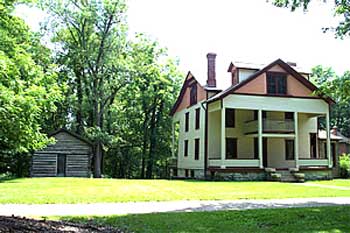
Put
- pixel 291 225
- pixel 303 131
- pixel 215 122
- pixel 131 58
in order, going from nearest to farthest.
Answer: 1. pixel 291 225
2. pixel 215 122
3. pixel 303 131
4. pixel 131 58

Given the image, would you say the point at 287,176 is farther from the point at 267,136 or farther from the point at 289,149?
the point at 289,149

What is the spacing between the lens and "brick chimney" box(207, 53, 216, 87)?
29.0 m

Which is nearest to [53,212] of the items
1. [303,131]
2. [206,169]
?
[206,169]

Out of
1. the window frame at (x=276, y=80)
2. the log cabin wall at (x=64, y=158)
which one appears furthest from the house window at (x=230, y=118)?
the log cabin wall at (x=64, y=158)

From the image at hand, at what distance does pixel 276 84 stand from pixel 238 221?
19.9 meters

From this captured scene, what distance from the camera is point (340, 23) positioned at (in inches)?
602

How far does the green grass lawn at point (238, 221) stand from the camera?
821cm

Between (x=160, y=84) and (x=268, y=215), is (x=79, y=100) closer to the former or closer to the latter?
(x=160, y=84)

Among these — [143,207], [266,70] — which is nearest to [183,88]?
[266,70]

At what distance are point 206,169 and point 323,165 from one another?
8045 mm

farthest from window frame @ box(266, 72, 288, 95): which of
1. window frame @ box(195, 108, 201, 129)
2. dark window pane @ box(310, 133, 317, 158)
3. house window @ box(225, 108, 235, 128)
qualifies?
dark window pane @ box(310, 133, 317, 158)

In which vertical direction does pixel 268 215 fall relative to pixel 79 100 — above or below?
below

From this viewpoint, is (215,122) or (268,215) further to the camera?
(215,122)

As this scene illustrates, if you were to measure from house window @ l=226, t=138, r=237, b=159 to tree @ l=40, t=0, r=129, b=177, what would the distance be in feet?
32.8
